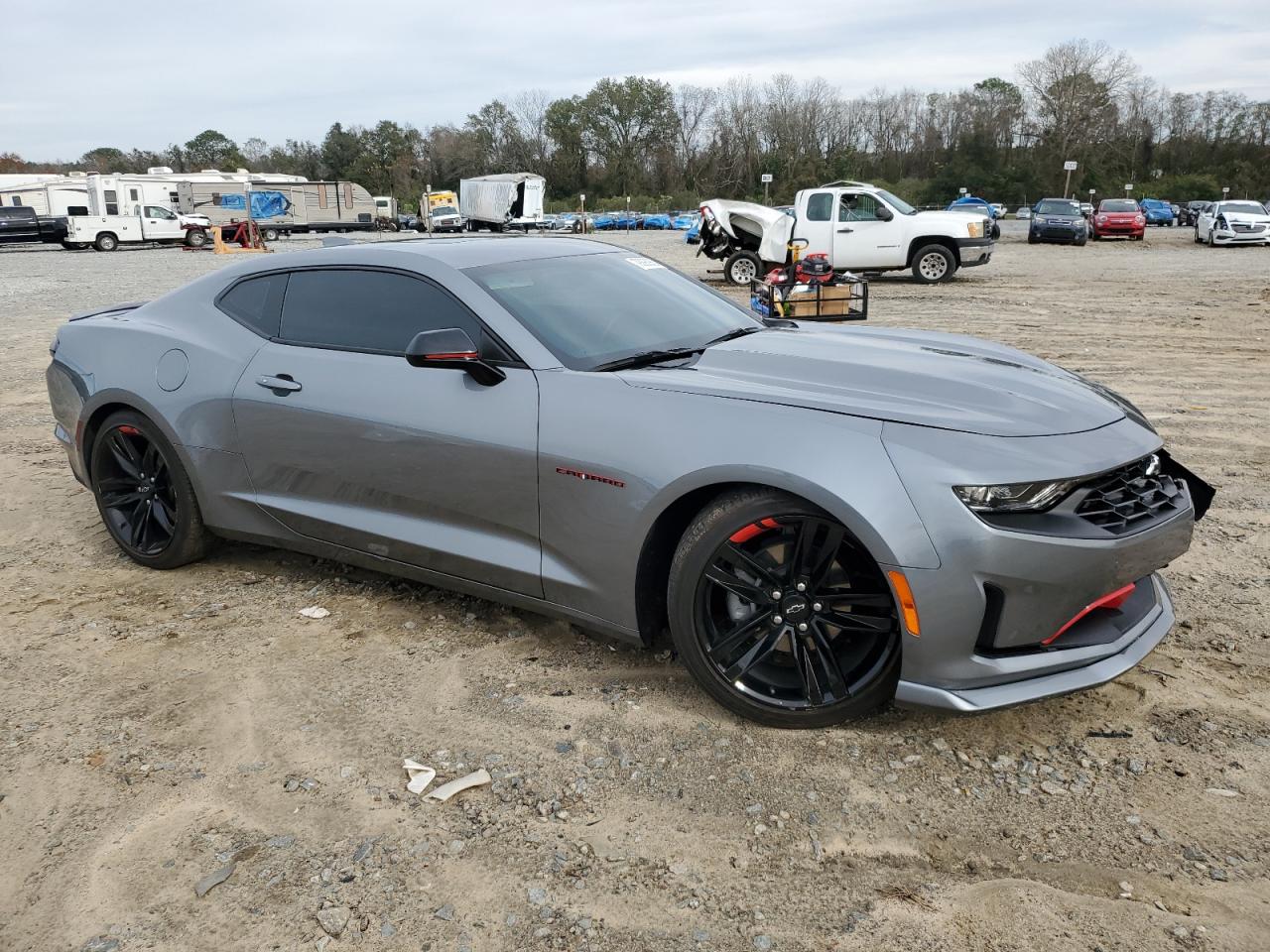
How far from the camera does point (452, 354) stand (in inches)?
130

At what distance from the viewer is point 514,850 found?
8.43 ft

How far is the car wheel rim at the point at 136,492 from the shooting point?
4.51 meters

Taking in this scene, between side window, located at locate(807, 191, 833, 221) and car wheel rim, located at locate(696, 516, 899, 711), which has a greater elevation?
side window, located at locate(807, 191, 833, 221)

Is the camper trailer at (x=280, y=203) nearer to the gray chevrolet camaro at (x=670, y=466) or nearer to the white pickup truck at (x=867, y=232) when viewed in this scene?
the white pickup truck at (x=867, y=232)

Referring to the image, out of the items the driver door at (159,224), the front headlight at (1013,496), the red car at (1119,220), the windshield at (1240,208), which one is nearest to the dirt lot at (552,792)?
the front headlight at (1013,496)

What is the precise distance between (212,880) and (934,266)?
18277 millimetres

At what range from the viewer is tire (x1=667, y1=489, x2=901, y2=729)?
9.32 ft

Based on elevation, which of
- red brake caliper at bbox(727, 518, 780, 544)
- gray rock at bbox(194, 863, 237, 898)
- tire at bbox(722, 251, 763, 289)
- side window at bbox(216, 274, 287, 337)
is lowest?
gray rock at bbox(194, 863, 237, 898)

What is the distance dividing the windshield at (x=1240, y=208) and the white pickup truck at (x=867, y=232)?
16.7 m

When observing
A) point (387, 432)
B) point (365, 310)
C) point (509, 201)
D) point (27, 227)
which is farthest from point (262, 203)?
point (387, 432)

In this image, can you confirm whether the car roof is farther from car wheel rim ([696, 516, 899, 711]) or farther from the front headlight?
the front headlight

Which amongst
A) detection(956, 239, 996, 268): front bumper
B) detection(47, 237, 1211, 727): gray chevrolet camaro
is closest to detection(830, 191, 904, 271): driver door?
detection(956, 239, 996, 268): front bumper

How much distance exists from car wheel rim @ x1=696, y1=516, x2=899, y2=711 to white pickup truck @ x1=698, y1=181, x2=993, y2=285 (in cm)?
1626

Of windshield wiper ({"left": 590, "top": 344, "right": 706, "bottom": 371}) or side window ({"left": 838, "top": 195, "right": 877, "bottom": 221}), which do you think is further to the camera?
side window ({"left": 838, "top": 195, "right": 877, "bottom": 221})
